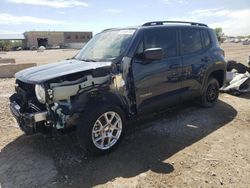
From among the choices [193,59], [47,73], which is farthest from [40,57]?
[47,73]

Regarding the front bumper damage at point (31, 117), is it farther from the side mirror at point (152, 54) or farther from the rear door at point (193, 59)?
the rear door at point (193, 59)

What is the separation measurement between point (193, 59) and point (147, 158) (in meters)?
2.55

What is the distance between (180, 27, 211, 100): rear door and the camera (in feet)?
17.6

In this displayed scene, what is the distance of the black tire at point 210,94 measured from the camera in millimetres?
6246

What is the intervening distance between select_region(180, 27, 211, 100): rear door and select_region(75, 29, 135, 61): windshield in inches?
52.6

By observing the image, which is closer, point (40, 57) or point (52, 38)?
point (40, 57)

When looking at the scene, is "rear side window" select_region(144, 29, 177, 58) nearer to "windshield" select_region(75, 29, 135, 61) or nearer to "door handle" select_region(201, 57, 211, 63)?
"windshield" select_region(75, 29, 135, 61)

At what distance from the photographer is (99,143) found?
403 cm

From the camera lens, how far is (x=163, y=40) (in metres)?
4.95

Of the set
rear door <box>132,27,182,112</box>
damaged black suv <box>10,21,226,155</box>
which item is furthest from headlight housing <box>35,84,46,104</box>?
rear door <box>132,27,182,112</box>

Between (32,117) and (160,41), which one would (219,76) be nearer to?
(160,41)

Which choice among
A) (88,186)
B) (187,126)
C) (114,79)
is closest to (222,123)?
(187,126)

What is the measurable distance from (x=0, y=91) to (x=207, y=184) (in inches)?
311

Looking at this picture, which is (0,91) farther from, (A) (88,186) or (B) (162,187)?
(B) (162,187)
